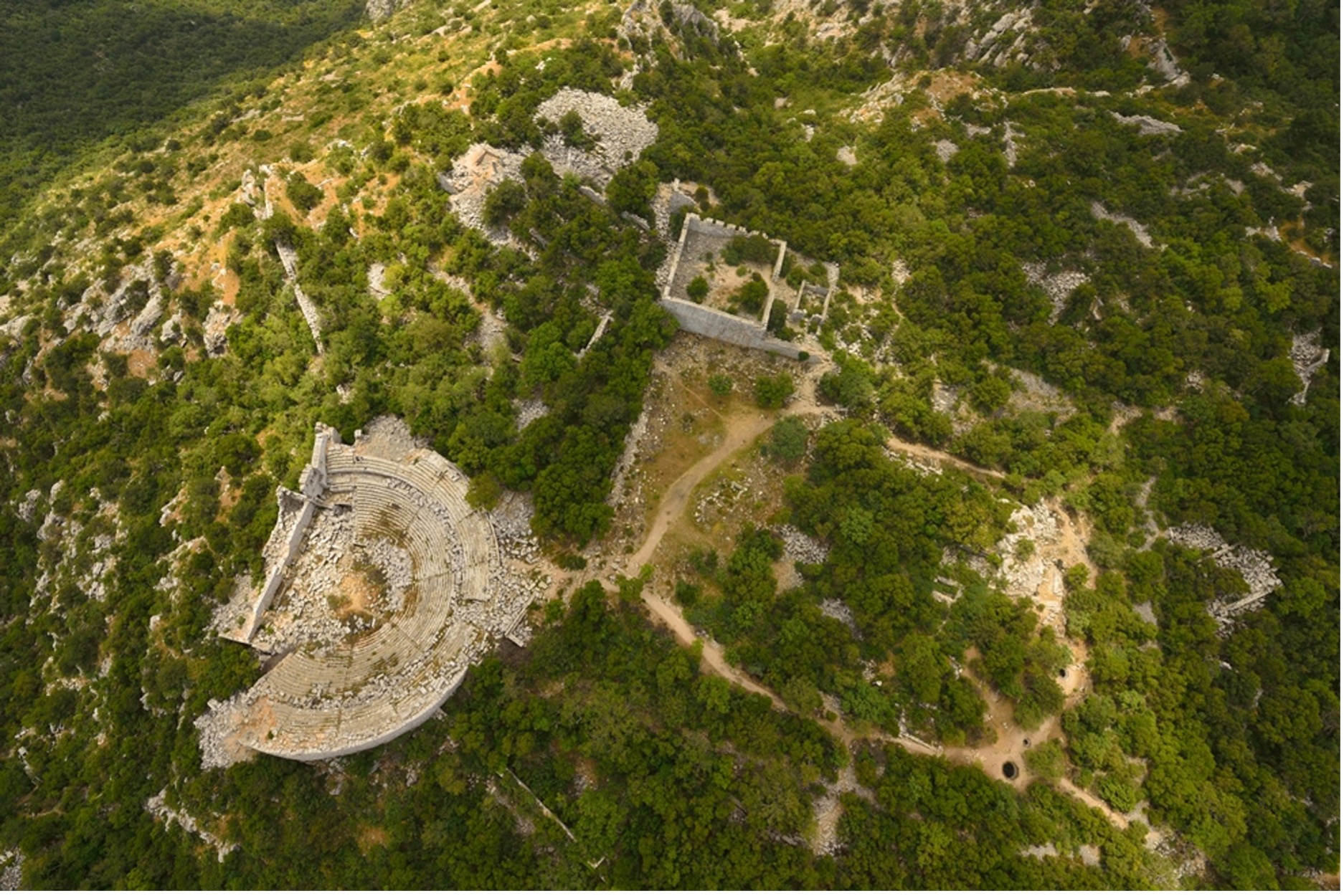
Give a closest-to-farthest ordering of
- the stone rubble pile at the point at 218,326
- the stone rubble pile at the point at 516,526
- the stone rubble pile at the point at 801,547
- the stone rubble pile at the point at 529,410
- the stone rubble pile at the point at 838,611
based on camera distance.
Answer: the stone rubble pile at the point at 516,526, the stone rubble pile at the point at 838,611, the stone rubble pile at the point at 801,547, the stone rubble pile at the point at 529,410, the stone rubble pile at the point at 218,326

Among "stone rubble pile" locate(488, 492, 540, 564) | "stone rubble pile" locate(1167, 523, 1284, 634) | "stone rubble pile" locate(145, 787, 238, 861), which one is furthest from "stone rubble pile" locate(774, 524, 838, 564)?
"stone rubble pile" locate(145, 787, 238, 861)

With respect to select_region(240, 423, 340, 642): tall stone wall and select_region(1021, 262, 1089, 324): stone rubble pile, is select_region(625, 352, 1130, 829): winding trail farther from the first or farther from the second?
select_region(240, 423, 340, 642): tall stone wall

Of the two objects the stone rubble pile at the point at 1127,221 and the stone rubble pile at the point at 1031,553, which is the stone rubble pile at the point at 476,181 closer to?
the stone rubble pile at the point at 1031,553

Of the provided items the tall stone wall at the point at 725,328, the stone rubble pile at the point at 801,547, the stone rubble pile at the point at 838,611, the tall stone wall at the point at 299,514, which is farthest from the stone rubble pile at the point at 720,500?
the tall stone wall at the point at 299,514

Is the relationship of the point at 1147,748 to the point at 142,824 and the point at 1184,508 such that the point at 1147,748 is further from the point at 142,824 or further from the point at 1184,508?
the point at 142,824

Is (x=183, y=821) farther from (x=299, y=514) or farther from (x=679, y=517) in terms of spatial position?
(x=679, y=517)

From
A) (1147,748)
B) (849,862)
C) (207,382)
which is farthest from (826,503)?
(207,382)

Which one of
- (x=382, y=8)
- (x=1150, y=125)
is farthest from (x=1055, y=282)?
(x=382, y=8)
